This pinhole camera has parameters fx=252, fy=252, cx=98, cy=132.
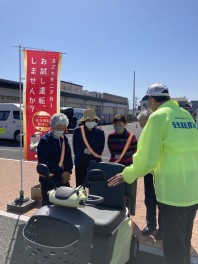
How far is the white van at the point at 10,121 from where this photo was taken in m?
14.4

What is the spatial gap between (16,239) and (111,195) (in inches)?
57.7

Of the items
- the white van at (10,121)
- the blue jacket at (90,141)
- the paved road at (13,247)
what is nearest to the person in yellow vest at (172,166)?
the paved road at (13,247)

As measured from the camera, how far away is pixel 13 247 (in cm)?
313

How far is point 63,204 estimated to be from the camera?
1979mm

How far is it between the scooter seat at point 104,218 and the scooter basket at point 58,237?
26 centimetres

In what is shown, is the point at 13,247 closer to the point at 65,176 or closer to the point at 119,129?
the point at 65,176

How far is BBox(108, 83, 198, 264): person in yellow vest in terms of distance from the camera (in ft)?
6.42

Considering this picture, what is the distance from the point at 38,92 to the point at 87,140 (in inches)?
50.0

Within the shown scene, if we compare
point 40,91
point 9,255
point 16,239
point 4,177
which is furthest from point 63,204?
point 4,177

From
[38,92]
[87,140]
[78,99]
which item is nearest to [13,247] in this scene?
[87,140]

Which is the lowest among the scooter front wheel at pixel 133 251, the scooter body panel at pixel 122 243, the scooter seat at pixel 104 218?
the scooter front wheel at pixel 133 251

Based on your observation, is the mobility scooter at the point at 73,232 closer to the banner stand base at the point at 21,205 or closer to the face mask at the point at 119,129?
the face mask at the point at 119,129

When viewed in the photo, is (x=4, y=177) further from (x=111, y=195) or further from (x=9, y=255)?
(x=111, y=195)

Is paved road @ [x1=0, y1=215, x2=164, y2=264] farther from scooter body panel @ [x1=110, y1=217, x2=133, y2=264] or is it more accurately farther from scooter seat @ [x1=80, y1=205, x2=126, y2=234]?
scooter seat @ [x1=80, y1=205, x2=126, y2=234]
